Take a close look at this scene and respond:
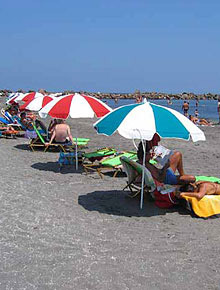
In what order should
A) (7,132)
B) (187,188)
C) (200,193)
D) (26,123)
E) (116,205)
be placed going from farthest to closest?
(26,123) < (7,132) < (116,205) < (187,188) < (200,193)

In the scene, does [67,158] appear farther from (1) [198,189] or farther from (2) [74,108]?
(1) [198,189]

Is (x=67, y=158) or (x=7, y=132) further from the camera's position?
(x=7, y=132)

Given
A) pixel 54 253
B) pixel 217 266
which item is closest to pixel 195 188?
pixel 217 266

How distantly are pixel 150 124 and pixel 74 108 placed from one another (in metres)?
2.73

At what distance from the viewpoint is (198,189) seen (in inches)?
230

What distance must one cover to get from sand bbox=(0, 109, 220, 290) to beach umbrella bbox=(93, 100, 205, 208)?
78 centimetres

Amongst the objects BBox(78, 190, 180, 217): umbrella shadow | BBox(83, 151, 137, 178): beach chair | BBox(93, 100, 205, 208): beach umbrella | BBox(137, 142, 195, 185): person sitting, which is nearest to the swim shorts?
BBox(137, 142, 195, 185): person sitting

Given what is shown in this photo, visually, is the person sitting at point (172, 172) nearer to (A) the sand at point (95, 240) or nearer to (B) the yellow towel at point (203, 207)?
(B) the yellow towel at point (203, 207)

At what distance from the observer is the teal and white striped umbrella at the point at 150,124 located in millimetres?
5547

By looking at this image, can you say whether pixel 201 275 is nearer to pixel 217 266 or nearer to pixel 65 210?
pixel 217 266

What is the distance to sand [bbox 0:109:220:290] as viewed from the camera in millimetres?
3824

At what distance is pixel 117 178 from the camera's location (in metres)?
8.15

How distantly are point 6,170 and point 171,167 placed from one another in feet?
12.5

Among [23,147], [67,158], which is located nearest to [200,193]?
[67,158]
